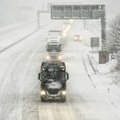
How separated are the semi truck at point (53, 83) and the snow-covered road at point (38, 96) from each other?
613mm

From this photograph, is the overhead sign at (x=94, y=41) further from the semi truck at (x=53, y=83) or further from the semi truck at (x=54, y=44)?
the semi truck at (x=53, y=83)

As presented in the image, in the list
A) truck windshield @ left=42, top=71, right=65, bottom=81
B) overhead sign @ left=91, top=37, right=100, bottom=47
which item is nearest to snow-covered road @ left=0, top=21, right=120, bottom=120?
truck windshield @ left=42, top=71, right=65, bottom=81

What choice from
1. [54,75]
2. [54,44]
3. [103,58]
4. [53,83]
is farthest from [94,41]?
[53,83]

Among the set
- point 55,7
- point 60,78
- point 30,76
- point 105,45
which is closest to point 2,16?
point 55,7

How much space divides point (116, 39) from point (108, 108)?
23372 millimetres

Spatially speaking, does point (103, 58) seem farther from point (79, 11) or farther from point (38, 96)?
point (79, 11)

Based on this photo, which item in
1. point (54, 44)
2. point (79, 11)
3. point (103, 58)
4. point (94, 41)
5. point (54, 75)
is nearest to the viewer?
point (54, 75)

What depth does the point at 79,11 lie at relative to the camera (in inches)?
2539

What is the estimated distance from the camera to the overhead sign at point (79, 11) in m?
61.6

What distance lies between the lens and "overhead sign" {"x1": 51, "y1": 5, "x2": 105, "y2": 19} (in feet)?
202

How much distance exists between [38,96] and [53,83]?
3202 millimetres

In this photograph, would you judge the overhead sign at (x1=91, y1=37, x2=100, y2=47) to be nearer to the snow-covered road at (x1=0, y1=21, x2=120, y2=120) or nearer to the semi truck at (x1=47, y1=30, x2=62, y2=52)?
the snow-covered road at (x1=0, y1=21, x2=120, y2=120)

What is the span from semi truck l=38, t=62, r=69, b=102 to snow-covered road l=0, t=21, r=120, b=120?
0.61 meters

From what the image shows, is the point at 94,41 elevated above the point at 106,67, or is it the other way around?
the point at 94,41
